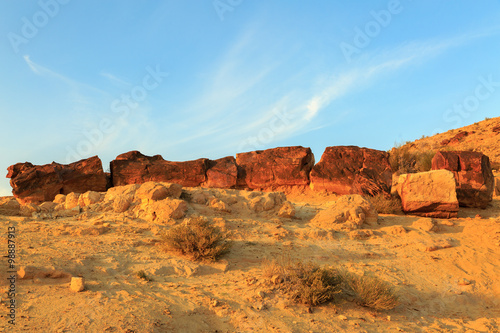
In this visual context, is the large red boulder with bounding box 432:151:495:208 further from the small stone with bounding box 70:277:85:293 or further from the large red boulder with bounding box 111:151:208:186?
the small stone with bounding box 70:277:85:293

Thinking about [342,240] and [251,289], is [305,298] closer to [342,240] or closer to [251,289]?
[251,289]

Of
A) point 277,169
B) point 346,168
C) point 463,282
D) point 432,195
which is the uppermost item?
point 277,169

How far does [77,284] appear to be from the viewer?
4.64 m

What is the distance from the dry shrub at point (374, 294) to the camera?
4863mm

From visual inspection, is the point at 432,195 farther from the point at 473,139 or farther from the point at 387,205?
the point at 473,139

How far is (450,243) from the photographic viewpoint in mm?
7648

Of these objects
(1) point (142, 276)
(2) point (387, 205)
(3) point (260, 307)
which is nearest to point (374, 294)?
(3) point (260, 307)

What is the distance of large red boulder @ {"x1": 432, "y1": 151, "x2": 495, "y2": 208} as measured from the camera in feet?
33.6

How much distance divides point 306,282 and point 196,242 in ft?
7.04

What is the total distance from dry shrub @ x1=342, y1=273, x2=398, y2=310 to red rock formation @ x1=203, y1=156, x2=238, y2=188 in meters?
7.15

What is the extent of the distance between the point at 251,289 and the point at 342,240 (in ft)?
10.3

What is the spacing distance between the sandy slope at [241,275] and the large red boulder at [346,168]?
2.64 metres

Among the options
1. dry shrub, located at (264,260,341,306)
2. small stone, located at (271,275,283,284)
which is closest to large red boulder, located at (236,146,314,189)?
dry shrub, located at (264,260,341,306)

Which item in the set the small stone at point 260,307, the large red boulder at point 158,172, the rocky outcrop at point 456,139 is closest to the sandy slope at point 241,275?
the small stone at point 260,307
